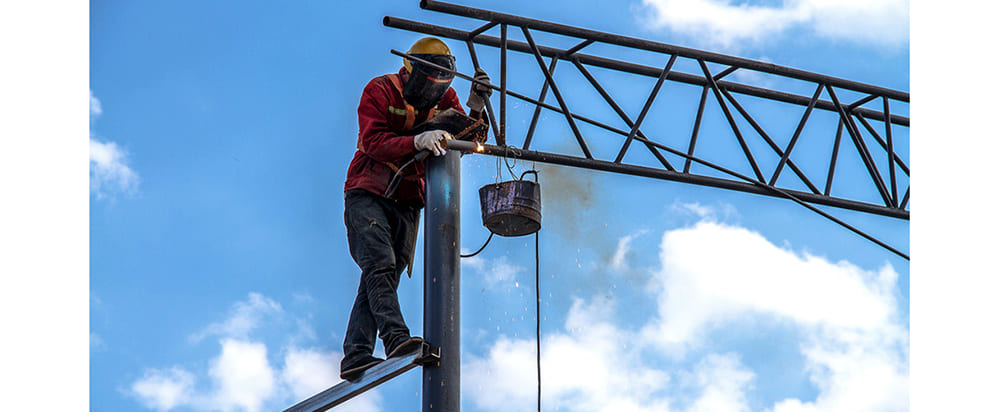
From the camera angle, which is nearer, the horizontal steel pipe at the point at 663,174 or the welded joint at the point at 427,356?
the welded joint at the point at 427,356

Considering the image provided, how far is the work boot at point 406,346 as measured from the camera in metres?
10.0

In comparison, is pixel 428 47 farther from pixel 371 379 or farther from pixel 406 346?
pixel 371 379

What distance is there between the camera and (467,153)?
10570 millimetres

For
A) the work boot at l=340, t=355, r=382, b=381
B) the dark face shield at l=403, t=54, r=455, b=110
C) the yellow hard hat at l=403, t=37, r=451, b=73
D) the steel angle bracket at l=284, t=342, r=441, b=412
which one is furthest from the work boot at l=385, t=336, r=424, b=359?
the yellow hard hat at l=403, t=37, r=451, b=73

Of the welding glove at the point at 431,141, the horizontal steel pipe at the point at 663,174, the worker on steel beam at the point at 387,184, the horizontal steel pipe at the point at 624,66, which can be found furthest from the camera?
the horizontal steel pipe at the point at 624,66

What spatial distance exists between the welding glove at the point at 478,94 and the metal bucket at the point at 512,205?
24.4 inches

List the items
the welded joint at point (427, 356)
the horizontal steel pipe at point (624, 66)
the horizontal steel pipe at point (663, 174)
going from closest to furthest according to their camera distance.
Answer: the welded joint at point (427, 356), the horizontal steel pipe at point (663, 174), the horizontal steel pipe at point (624, 66)

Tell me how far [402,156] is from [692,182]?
2.42m

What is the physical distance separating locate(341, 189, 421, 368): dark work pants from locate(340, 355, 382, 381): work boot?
0.06ft

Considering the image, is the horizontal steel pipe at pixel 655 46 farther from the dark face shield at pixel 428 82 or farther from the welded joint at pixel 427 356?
the welded joint at pixel 427 356

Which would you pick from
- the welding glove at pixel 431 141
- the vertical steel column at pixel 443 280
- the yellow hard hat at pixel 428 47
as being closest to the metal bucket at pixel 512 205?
the vertical steel column at pixel 443 280

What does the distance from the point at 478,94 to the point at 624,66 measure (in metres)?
1.82

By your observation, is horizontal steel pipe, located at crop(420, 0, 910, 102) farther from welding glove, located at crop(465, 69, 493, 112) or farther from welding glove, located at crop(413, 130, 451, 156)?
welding glove, located at crop(413, 130, 451, 156)

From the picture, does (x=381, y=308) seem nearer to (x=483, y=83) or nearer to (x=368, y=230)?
(x=368, y=230)
